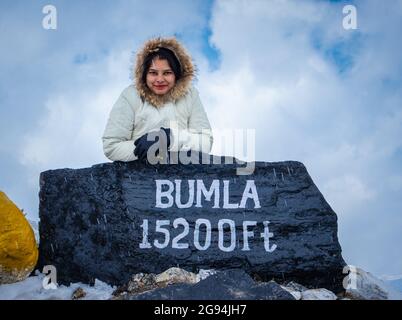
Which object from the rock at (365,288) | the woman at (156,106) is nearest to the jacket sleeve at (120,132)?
the woman at (156,106)

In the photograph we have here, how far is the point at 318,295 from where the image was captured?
19.0 ft

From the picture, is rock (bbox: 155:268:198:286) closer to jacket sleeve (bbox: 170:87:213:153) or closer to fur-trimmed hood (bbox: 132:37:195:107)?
jacket sleeve (bbox: 170:87:213:153)

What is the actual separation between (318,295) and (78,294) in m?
2.58

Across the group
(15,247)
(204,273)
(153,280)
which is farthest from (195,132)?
(15,247)

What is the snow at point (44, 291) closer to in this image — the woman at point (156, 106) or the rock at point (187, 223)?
the rock at point (187, 223)

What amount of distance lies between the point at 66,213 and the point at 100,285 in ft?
3.11

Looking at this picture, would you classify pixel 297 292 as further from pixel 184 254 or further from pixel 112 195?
pixel 112 195

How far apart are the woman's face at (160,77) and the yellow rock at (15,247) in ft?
7.20

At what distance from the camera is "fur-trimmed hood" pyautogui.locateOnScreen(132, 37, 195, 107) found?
6590mm

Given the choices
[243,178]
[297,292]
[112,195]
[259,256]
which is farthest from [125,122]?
[297,292]

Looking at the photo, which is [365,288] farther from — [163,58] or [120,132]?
[163,58]

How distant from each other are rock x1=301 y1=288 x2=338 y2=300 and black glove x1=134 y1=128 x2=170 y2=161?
2225 mm

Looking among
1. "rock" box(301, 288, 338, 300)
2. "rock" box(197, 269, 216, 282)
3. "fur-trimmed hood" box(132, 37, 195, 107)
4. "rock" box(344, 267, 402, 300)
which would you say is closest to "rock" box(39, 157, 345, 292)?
"rock" box(197, 269, 216, 282)
